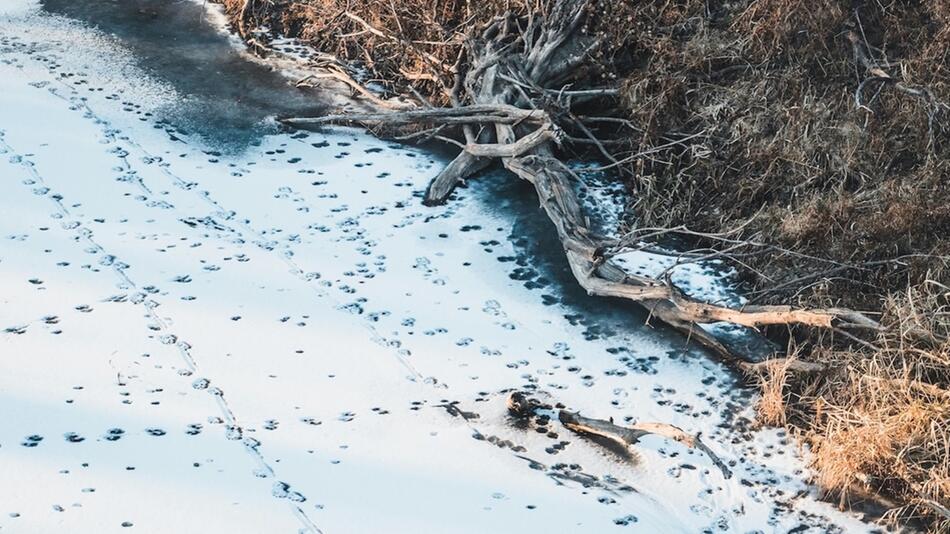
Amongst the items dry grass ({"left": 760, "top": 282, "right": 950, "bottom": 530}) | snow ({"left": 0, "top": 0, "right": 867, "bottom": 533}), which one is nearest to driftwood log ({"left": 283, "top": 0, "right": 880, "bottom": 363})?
snow ({"left": 0, "top": 0, "right": 867, "bottom": 533})

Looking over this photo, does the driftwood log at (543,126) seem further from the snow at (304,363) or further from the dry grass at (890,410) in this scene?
the dry grass at (890,410)

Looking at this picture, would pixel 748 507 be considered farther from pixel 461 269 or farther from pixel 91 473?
pixel 91 473

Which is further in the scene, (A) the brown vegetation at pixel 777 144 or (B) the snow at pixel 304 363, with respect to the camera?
(A) the brown vegetation at pixel 777 144

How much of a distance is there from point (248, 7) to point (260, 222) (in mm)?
2706

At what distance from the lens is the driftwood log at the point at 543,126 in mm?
5750

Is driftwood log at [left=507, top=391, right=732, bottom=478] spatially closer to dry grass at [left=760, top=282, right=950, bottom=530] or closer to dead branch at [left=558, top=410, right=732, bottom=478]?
dead branch at [left=558, top=410, right=732, bottom=478]

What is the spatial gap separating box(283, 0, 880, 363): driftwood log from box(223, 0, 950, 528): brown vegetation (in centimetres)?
2

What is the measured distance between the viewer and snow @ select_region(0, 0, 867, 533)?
4574 mm

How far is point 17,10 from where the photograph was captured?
879 cm

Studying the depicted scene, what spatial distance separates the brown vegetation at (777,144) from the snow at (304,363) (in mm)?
305

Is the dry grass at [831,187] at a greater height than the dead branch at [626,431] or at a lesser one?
greater

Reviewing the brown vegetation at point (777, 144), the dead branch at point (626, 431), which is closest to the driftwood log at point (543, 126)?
the brown vegetation at point (777, 144)

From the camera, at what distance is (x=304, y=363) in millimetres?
5375

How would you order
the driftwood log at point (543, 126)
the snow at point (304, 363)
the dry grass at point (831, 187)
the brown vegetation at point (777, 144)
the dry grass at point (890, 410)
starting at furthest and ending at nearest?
the driftwood log at point (543, 126) < the brown vegetation at point (777, 144) < the dry grass at point (831, 187) < the dry grass at point (890, 410) < the snow at point (304, 363)
